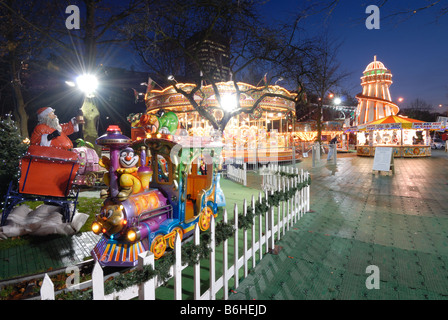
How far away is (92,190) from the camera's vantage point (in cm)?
970

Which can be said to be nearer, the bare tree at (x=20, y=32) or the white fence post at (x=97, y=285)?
the white fence post at (x=97, y=285)

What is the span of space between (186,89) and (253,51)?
181 inches

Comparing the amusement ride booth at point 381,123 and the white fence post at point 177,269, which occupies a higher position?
the amusement ride booth at point 381,123

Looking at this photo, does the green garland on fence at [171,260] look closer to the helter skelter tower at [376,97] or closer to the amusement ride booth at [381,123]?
the amusement ride booth at [381,123]

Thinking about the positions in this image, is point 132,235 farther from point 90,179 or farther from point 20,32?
point 20,32

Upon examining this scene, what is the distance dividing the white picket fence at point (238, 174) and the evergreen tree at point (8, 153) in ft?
23.8

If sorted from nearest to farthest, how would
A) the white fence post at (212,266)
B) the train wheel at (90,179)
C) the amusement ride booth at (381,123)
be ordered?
the white fence post at (212,266) < the train wheel at (90,179) < the amusement ride booth at (381,123)

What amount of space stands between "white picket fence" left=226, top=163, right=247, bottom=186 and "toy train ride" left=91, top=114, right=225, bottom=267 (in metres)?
5.66

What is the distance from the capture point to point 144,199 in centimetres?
355

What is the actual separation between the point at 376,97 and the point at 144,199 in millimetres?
29958

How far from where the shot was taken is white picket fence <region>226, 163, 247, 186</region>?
33.7 ft

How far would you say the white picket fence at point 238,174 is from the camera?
33.7 feet

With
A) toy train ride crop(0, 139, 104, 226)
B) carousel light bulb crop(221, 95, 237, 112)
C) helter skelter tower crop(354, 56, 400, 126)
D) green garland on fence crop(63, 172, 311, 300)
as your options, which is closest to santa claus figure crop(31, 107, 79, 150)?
toy train ride crop(0, 139, 104, 226)

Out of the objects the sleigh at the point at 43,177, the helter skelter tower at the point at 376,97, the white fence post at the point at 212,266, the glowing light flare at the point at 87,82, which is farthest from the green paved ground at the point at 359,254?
the helter skelter tower at the point at 376,97
